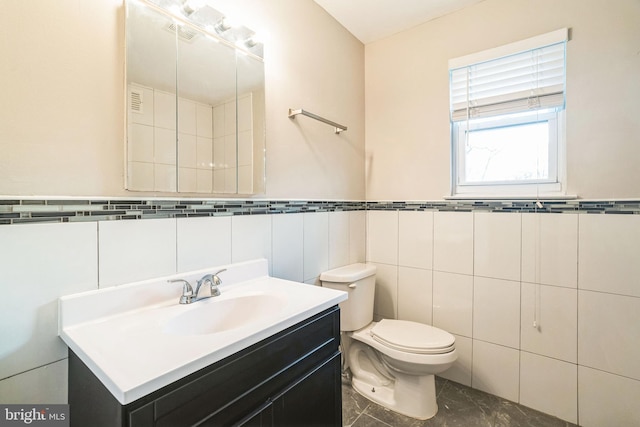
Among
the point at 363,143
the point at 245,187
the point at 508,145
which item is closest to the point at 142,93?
the point at 245,187

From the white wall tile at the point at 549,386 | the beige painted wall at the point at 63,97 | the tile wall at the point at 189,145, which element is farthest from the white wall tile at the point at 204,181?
the white wall tile at the point at 549,386

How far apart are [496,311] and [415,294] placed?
18.9 inches

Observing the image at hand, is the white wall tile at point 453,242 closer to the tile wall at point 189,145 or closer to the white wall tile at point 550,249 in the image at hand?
the white wall tile at point 550,249

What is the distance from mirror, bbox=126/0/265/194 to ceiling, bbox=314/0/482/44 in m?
0.77

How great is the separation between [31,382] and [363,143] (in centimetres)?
208

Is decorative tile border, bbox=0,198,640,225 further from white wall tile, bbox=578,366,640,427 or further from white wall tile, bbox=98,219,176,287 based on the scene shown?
white wall tile, bbox=578,366,640,427

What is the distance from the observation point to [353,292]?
71.2 inches

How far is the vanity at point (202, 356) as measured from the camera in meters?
0.65

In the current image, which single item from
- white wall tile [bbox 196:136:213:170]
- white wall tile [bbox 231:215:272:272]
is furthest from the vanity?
white wall tile [bbox 196:136:213:170]

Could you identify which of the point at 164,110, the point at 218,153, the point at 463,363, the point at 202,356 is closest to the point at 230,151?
the point at 218,153

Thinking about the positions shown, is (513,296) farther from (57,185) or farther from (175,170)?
(57,185)

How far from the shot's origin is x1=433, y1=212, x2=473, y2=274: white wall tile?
1846 millimetres

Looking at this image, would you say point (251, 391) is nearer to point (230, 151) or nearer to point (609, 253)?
point (230, 151)

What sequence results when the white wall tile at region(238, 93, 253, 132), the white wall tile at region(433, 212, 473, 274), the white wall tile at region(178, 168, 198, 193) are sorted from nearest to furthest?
the white wall tile at region(178, 168, 198, 193) < the white wall tile at region(238, 93, 253, 132) < the white wall tile at region(433, 212, 473, 274)
